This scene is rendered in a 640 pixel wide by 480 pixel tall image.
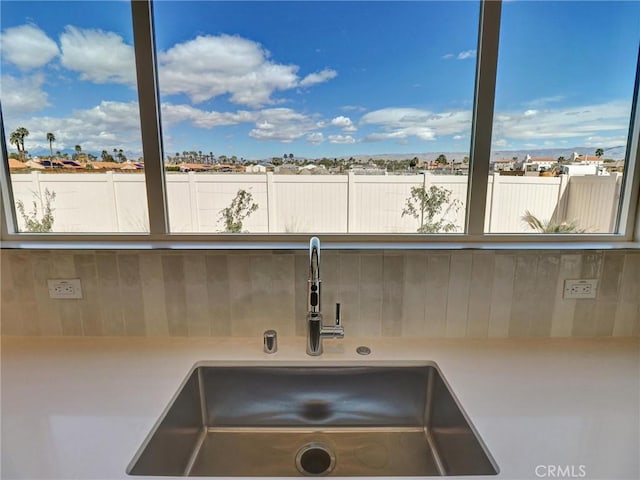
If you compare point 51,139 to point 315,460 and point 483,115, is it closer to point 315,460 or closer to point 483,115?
point 315,460

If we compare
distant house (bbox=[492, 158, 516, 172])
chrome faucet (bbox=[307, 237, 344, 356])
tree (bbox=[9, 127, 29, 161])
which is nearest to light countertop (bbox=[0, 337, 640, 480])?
chrome faucet (bbox=[307, 237, 344, 356])

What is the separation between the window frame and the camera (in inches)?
47.0

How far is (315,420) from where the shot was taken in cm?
107

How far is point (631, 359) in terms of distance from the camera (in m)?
1.07

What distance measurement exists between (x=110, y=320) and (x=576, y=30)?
1891 millimetres

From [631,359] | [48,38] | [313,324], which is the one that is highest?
[48,38]

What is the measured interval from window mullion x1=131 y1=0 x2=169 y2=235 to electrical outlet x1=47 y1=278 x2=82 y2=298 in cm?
29

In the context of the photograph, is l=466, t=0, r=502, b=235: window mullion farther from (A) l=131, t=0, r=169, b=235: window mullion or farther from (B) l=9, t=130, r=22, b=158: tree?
(B) l=9, t=130, r=22, b=158: tree

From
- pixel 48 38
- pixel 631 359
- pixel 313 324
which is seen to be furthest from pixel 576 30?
pixel 48 38

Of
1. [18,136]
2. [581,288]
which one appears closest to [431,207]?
[581,288]

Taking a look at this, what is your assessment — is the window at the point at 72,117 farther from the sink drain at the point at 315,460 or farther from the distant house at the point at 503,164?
the distant house at the point at 503,164

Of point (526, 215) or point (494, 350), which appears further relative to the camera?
point (526, 215)

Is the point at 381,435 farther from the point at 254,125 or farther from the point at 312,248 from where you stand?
the point at 254,125

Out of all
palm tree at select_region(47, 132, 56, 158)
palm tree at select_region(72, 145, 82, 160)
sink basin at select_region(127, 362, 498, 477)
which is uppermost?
palm tree at select_region(47, 132, 56, 158)
